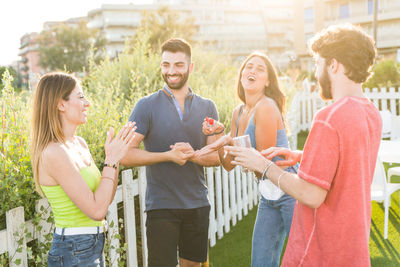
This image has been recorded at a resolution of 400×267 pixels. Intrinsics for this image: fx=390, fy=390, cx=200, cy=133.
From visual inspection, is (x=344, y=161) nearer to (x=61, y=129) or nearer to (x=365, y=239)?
(x=365, y=239)

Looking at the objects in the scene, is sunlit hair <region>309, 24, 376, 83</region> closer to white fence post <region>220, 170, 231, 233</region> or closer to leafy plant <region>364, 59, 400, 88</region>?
white fence post <region>220, 170, 231, 233</region>

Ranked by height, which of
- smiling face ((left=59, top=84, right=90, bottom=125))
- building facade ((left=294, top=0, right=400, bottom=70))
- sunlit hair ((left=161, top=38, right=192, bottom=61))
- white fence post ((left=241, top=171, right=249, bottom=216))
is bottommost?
white fence post ((left=241, top=171, right=249, bottom=216))

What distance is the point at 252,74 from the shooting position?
3215 mm

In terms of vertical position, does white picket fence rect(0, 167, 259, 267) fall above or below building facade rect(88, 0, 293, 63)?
below

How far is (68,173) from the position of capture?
6.55ft

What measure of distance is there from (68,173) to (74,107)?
41 centimetres

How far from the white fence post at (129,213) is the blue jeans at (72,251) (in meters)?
0.95

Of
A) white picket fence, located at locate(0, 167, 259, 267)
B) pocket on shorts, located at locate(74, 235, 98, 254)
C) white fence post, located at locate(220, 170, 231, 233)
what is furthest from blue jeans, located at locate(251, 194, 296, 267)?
white fence post, located at locate(220, 170, 231, 233)

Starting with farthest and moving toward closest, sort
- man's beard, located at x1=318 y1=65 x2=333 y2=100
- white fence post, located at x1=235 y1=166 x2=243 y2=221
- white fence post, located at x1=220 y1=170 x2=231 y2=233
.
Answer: white fence post, located at x1=235 y1=166 x2=243 y2=221 → white fence post, located at x1=220 y1=170 x2=231 y2=233 → man's beard, located at x1=318 y1=65 x2=333 y2=100

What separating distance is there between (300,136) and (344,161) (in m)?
11.6

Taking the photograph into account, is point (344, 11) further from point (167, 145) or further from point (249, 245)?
point (167, 145)

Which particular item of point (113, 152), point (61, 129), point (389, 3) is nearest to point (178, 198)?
point (113, 152)

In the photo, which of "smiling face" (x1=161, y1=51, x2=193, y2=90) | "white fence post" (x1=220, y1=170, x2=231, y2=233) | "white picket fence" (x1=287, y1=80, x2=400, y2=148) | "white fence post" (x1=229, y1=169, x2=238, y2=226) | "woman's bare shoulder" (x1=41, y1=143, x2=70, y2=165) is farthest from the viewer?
"white picket fence" (x1=287, y1=80, x2=400, y2=148)

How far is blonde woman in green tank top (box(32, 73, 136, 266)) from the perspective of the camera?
2.02 metres
